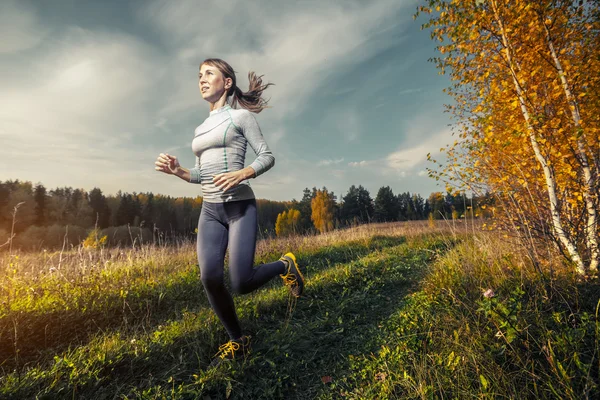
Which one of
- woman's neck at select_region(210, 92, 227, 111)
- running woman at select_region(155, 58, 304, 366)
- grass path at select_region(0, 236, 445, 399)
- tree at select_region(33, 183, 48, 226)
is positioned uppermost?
tree at select_region(33, 183, 48, 226)

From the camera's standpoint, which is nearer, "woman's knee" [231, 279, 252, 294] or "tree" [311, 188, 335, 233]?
"woman's knee" [231, 279, 252, 294]

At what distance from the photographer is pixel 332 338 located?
3127 millimetres

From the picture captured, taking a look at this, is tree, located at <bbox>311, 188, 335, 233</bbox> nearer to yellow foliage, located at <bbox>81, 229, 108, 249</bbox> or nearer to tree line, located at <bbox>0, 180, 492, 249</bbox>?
tree line, located at <bbox>0, 180, 492, 249</bbox>

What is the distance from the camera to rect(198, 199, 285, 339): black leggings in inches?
94.4

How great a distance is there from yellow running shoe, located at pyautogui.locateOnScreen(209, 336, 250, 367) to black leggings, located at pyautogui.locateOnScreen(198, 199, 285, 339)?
0.06 metres

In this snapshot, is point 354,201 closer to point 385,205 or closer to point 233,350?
point 385,205

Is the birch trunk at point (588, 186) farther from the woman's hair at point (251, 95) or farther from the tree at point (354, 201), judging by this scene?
the tree at point (354, 201)

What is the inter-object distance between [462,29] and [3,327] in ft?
24.6

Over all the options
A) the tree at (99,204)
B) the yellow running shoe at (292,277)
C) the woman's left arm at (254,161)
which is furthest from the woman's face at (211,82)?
the tree at (99,204)

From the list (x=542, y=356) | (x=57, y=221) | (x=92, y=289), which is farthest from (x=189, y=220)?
(x=542, y=356)

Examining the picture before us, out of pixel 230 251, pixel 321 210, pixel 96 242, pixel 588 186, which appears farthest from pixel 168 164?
pixel 321 210

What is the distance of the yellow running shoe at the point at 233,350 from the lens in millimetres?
2496

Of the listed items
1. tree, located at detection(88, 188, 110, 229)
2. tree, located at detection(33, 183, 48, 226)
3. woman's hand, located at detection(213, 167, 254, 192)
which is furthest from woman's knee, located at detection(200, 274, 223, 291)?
tree, located at detection(88, 188, 110, 229)

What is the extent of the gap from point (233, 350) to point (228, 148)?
72.9 inches
